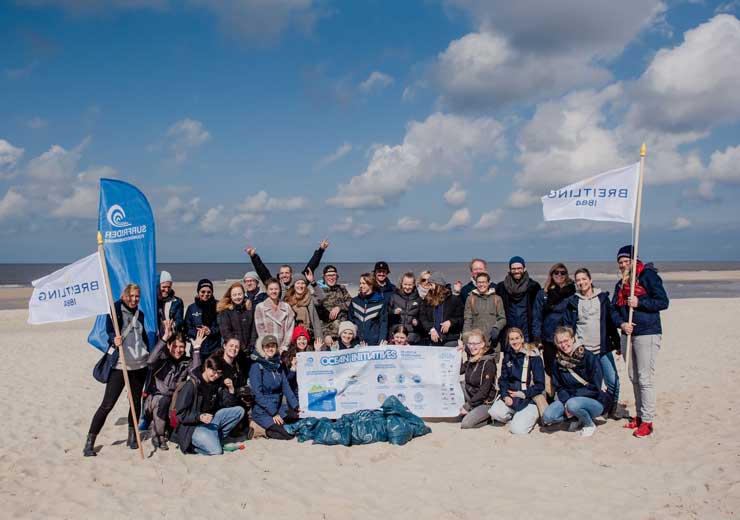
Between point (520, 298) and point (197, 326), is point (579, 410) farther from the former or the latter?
point (197, 326)

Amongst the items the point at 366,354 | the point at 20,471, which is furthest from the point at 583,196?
the point at 20,471

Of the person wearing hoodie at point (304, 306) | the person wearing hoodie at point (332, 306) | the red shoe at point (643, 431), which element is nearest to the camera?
the red shoe at point (643, 431)

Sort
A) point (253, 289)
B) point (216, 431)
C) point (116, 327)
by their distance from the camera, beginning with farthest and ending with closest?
point (253, 289)
point (216, 431)
point (116, 327)

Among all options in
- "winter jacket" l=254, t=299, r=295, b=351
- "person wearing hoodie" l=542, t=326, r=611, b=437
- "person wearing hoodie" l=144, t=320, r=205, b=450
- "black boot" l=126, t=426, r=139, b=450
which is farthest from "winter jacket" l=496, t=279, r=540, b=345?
"black boot" l=126, t=426, r=139, b=450

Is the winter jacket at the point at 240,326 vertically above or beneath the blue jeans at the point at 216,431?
above

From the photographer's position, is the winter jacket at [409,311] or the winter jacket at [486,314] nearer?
the winter jacket at [486,314]

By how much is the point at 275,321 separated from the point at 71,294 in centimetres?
255

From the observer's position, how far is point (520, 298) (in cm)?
768

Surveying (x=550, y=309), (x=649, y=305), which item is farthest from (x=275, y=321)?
(x=649, y=305)

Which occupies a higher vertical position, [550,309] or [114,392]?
[550,309]

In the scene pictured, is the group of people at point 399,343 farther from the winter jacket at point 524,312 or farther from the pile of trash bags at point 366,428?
the pile of trash bags at point 366,428

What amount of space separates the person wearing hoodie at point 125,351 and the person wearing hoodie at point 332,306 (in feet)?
8.94

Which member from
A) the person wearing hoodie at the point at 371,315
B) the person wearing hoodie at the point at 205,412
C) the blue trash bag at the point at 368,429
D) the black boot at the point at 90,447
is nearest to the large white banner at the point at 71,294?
the person wearing hoodie at the point at 205,412

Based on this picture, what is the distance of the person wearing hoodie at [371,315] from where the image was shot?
26.5ft
